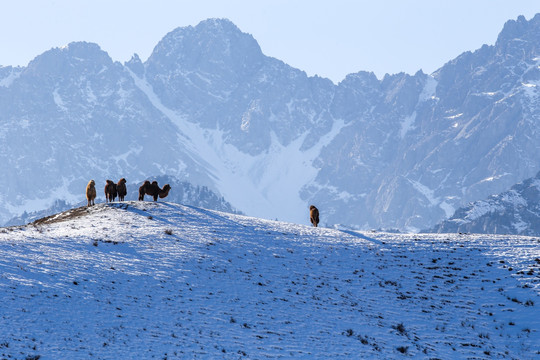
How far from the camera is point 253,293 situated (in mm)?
33031

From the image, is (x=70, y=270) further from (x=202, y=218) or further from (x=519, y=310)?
(x=519, y=310)

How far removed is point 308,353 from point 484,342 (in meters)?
8.12

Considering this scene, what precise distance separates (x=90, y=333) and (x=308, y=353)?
805 centimetres

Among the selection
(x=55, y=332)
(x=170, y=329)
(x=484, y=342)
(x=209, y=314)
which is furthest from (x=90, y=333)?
(x=484, y=342)

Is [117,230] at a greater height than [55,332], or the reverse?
[117,230]

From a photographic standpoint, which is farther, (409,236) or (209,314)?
(409,236)

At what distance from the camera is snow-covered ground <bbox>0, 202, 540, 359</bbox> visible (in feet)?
87.5

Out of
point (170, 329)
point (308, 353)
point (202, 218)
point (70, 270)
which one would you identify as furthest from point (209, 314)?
point (202, 218)

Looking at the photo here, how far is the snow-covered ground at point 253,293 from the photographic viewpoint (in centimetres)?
2668

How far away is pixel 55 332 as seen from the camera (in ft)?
85.1

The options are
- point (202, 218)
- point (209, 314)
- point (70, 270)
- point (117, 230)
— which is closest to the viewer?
point (209, 314)

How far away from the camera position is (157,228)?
43.5 m

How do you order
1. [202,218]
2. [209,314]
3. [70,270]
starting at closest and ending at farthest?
[209,314] < [70,270] < [202,218]

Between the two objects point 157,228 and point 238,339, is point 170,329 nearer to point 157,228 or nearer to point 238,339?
point 238,339
